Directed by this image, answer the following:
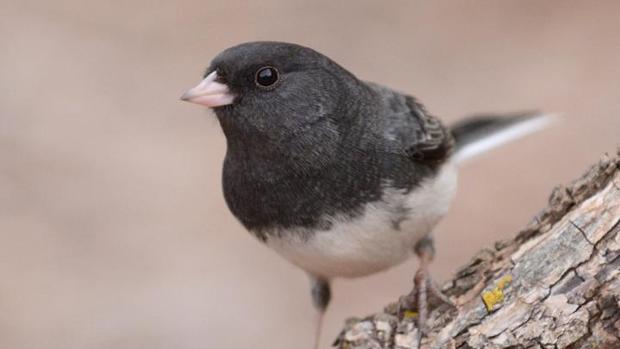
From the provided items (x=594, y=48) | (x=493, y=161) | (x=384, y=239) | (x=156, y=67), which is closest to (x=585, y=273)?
(x=384, y=239)

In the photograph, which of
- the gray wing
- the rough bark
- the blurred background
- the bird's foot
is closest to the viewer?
the rough bark

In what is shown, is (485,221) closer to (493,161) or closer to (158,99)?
(493,161)

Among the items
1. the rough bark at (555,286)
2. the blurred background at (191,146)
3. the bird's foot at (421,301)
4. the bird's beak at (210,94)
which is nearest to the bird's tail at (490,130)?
the bird's foot at (421,301)

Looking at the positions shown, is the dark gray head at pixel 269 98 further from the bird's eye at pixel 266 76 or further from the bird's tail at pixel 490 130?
the bird's tail at pixel 490 130

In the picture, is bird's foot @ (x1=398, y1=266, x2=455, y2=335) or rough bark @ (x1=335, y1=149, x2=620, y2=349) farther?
bird's foot @ (x1=398, y1=266, x2=455, y2=335)

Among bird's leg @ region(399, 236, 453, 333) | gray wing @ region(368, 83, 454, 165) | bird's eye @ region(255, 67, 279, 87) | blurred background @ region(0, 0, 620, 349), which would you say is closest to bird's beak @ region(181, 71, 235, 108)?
bird's eye @ region(255, 67, 279, 87)


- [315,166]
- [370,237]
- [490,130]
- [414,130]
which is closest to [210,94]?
[315,166]

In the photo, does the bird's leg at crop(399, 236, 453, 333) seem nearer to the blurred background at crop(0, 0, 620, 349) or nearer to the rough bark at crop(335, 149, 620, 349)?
the rough bark at crop(335, 149, 620, 349)
